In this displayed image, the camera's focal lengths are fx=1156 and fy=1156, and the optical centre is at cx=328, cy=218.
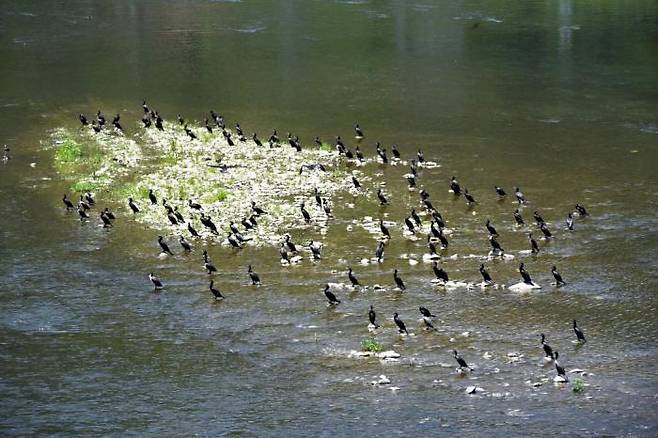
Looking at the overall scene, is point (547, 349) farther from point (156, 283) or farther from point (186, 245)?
point (186, 245)

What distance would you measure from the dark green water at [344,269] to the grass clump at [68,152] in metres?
0.59

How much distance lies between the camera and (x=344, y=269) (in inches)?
1374

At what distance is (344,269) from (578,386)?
32.6ft

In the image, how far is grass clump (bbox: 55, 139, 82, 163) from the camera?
4659 cm

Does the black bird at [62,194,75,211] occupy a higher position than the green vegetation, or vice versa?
the black bird at [62,194,75,211]

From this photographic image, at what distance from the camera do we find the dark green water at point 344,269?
26.6 metres

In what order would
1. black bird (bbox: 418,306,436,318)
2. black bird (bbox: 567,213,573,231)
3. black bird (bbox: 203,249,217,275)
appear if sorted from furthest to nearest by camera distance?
black bird (bbox: 567,213,573,231), black bird (bbox: 203,249,217,275), black bird (bbox: 418,306,436,318)

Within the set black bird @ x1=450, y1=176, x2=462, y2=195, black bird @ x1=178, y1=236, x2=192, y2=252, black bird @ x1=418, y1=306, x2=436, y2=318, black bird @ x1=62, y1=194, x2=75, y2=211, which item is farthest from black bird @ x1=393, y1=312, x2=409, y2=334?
black bird @ x1=62, y1=194, x2=75, y2=211

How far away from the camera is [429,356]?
2889cm

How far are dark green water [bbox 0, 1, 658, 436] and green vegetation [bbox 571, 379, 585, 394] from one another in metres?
0.27

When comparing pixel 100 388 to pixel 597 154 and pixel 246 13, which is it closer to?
pixel 597 154

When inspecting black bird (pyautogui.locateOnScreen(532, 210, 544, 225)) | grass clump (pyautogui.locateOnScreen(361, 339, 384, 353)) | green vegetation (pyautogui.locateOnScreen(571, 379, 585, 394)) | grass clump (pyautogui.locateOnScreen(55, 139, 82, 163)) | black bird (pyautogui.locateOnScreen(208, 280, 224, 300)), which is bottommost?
green vegetation (pyautogui.locateOnScreen(571, 379, 585, 394))

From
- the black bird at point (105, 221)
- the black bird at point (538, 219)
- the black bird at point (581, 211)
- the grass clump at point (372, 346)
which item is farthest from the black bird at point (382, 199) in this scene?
the grass clump at point (372, 346)

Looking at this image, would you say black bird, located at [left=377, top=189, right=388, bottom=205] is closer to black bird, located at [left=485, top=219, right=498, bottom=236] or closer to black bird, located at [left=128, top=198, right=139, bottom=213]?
black bird, located at [left=485, top=219, right=498, bottom=236]
